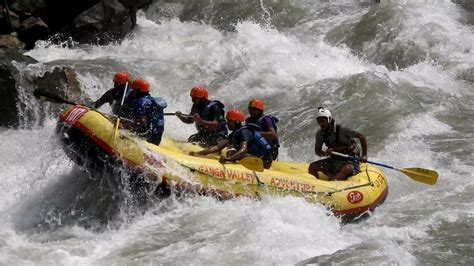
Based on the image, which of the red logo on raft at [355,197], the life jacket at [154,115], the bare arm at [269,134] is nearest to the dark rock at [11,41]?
the life jacket at [154,115]

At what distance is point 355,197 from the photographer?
26.0ft

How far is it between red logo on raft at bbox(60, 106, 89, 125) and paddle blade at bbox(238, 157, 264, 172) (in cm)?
182

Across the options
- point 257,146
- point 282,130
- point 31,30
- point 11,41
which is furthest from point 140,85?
point 31,30

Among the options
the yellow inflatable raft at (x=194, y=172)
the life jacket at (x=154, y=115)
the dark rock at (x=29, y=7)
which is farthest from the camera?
the dark rock at (x=29, y=7)

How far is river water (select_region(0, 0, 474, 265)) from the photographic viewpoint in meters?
6.70

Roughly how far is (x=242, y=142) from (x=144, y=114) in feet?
3.93

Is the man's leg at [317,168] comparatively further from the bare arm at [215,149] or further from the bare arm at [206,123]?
the bare arm at [206,123]

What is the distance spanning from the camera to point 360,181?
816cm

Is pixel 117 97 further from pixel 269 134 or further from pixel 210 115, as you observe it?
pixel 269 134

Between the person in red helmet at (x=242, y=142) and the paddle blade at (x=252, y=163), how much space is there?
13 cm

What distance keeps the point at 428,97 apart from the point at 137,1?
25.6 feet

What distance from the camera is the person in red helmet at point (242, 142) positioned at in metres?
7.91

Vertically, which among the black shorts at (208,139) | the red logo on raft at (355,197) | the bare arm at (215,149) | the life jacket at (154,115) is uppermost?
the life jacket at (154,115)

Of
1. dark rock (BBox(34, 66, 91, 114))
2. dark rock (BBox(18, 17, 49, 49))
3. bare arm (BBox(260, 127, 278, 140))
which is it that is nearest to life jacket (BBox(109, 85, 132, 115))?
bare arm (BBox(260, 127, 278, 140))
